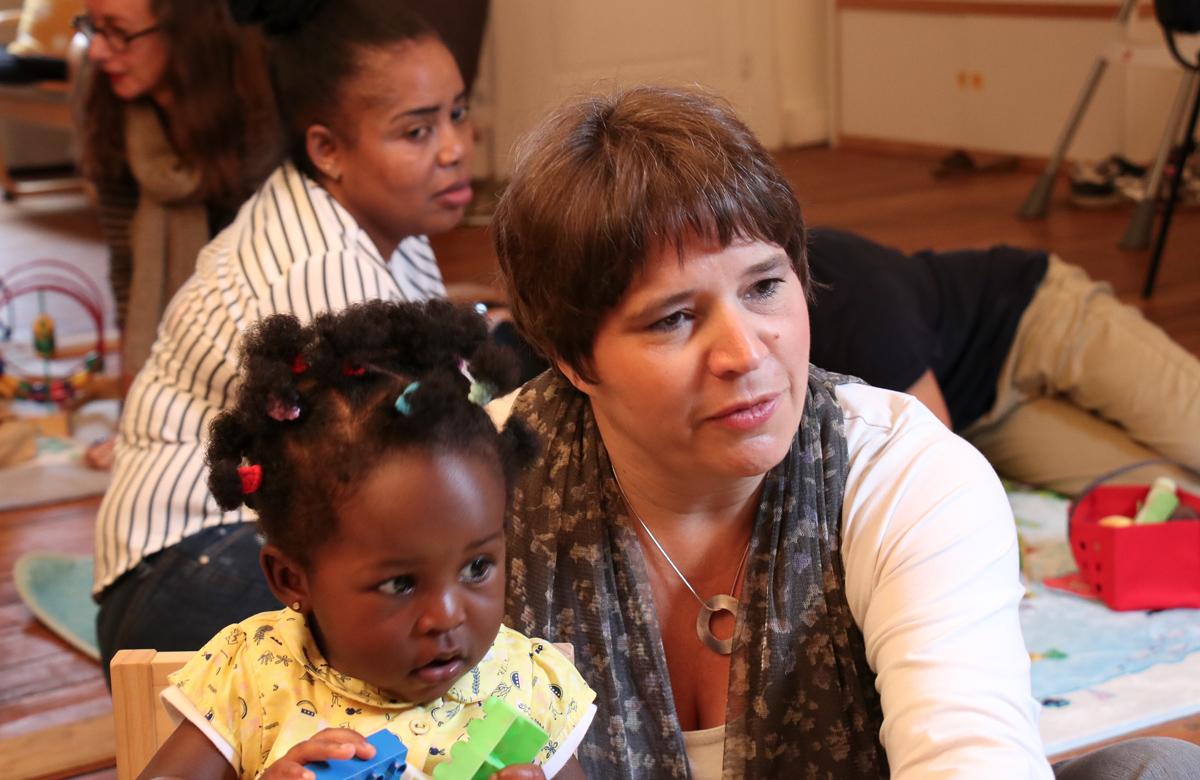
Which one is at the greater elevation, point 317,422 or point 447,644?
point 317,422

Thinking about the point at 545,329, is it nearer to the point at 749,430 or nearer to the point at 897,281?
the point at 749,430

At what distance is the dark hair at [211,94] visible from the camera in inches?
88.0

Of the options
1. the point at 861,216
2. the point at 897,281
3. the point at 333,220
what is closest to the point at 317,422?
the point at 333,220

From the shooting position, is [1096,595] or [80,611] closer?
[1096,595]

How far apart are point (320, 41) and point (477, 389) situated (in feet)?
3.84

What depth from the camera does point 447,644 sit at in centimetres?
89

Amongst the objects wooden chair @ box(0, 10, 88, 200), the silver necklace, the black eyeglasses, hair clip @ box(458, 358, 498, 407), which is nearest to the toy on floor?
the silver necklace

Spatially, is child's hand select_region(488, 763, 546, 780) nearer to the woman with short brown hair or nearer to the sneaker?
the woman with short brown hair

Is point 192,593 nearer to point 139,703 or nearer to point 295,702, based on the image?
point 139,703

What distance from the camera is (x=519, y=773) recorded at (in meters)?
0.88

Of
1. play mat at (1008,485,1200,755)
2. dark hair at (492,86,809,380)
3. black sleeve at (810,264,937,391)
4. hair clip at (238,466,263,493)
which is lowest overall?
play mat at (1008,485,1200,755)

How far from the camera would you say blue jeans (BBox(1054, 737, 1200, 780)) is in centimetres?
101

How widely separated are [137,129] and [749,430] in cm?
180

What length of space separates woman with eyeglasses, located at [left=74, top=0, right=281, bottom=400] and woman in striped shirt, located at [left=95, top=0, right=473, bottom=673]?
0.16 meters
